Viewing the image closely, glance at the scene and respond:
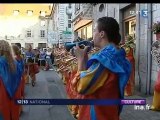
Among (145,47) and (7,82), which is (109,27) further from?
(145,47)

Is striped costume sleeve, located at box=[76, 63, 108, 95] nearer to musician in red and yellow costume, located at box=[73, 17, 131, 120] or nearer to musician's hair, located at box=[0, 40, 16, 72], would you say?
musician in red and yellow costume, located at box=[73, 17, 131, 120]

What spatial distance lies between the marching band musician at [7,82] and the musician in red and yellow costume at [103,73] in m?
2.23

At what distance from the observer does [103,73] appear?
3027 mm

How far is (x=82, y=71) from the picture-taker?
3.08 m

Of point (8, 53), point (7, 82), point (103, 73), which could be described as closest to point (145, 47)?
point (8, 53)

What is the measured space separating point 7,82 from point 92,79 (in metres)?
2.49

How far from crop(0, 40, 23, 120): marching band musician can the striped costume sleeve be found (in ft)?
7.83

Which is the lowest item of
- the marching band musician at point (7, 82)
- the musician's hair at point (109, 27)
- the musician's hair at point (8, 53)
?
the marching band musician at point (7, 82)

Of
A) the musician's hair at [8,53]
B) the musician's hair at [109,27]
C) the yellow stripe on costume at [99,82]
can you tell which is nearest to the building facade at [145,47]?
the musician's hair at [8,53]

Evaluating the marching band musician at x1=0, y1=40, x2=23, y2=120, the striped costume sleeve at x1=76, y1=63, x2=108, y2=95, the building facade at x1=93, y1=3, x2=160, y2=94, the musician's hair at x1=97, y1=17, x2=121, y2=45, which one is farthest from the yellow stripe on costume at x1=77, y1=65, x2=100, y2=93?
the building facade at x1=93, y1=3, x2=160, y2=94

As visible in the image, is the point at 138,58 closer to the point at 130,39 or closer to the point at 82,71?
the point at 130,39

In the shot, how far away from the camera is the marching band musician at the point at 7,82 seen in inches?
206

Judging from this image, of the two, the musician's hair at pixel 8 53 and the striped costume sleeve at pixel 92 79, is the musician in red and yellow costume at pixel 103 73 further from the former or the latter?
the musician's hair at pixel 8 53

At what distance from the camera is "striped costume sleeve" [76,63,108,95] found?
2.99 meters
